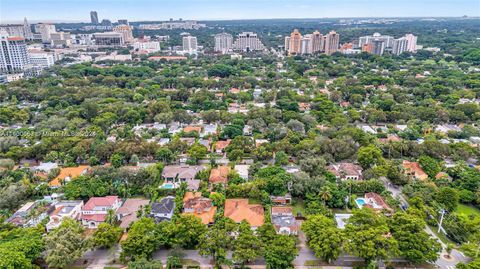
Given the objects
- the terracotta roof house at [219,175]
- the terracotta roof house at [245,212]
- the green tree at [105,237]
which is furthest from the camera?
the terracotta roof house at [219,175]

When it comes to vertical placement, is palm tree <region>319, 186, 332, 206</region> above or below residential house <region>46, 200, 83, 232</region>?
above

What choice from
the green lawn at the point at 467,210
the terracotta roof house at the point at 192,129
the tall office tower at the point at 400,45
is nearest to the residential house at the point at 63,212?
the terracotta roof house at the point at 192,129

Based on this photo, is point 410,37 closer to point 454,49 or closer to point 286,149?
point 454,49

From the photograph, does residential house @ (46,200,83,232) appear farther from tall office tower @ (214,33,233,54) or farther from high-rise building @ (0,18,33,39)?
high-rise building @ (0,18,33,39)

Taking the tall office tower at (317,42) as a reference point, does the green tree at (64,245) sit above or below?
below

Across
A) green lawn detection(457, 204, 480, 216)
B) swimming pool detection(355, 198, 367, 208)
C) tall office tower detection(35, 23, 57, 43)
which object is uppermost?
tall office tower detection(35, 23, 57, 43)

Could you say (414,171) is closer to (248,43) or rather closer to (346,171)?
(346,171)

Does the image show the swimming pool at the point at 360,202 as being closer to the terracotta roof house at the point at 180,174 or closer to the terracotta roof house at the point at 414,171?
the terracotta roof house at the point at 414,171

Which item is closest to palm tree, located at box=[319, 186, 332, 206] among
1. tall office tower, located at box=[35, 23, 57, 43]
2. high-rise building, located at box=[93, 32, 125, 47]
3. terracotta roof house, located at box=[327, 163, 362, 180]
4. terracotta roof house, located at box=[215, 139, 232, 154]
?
terracotta roof house, located at box=[327, 163, 362, 180]
